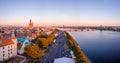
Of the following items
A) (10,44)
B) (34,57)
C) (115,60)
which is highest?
(10,44)

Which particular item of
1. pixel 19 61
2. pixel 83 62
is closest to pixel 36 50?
pixel 19 61

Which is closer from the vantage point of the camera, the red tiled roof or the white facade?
the white facade

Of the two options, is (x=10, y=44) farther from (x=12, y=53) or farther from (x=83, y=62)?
(x=83, y=62)

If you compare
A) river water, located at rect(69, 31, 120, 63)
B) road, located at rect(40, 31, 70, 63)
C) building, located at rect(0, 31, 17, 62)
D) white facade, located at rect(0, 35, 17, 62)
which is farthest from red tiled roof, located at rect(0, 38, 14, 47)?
river water, located at rect(69, 31, 120, 63)

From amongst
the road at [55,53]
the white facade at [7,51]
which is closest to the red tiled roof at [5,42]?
the white facade at [7,51]

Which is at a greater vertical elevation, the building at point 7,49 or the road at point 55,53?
the building at point 7,49

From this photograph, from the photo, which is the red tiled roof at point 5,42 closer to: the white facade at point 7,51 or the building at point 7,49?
the building at point 7,49

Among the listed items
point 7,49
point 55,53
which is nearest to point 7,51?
point 7,49

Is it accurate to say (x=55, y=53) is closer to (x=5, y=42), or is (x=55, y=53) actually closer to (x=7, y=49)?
(x=7, y=49)

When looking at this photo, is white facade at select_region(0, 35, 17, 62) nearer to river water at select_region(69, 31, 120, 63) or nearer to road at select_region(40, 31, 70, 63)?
road at select_region(40, 31, 70, 63)

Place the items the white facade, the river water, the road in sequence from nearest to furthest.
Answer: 1. the white facade
2. the road
3. the river water

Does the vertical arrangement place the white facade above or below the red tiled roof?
below
